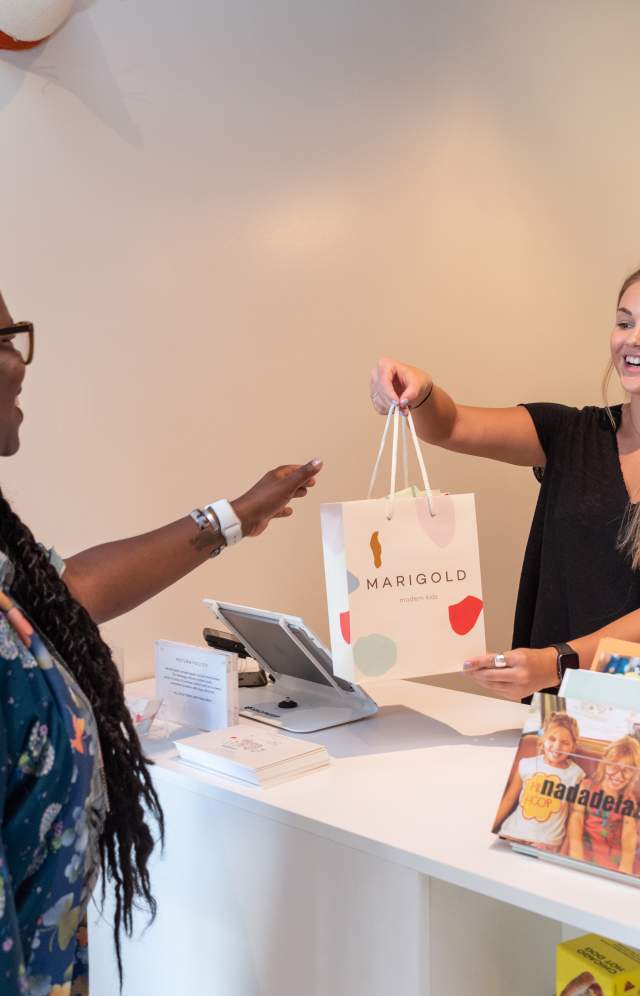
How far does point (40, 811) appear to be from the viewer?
2.96 ft

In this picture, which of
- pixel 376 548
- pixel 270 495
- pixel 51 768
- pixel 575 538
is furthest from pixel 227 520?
pixel 575 538

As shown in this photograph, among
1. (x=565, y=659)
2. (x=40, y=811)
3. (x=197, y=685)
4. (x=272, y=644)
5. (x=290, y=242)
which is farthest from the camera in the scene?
(x=290, y=242)

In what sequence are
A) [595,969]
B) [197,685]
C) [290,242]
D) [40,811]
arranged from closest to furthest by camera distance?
[40,811] → [595,969] → [197,685] → [290,242]

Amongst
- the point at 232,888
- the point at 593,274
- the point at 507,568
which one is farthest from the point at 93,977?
the point at 593,274

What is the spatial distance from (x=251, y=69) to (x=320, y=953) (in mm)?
1975

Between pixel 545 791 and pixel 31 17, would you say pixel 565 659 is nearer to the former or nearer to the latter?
pixel 545 791

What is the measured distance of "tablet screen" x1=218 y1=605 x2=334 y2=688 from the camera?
1.82m

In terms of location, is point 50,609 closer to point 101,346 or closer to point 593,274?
point 101,346

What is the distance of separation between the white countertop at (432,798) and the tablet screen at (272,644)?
0.53ft

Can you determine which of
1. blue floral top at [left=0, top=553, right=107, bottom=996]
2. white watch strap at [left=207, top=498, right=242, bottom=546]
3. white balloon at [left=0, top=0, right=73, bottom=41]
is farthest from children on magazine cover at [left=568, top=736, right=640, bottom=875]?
white balloon at [left=0, top=0, right=73, bottom=41]

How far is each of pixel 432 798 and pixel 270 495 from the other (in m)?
0.59

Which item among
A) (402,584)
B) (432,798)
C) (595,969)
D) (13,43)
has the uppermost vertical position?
(13,43)

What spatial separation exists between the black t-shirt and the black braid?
3.78 ft

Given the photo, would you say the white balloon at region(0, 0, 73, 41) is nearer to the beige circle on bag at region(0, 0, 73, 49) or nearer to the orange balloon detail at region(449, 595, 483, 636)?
the beige circle on bag at region(0, 0, 73, 49)
